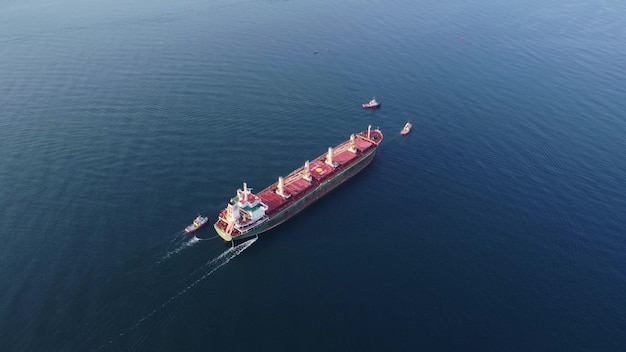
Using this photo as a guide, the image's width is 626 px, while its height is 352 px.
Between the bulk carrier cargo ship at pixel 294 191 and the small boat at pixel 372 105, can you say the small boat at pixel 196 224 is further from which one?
the small boat at pixel 372 105

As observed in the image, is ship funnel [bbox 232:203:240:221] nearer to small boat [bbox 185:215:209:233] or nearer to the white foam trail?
the white foam trail

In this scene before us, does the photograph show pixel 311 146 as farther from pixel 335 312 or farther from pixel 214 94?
pixel 335 312

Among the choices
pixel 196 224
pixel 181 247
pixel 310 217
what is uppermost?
pixel 196 224

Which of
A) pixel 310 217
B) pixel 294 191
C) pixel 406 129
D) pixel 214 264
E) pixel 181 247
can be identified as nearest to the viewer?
pixel 214 264

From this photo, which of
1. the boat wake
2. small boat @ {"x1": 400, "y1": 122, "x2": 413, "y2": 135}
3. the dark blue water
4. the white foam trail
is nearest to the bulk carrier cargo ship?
the white foam trail

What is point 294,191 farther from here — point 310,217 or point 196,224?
point 196,224

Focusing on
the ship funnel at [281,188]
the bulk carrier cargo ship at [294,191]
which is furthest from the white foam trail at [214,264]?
the ship funnel at [281,188]

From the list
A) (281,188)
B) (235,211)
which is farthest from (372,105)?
(235,211)
